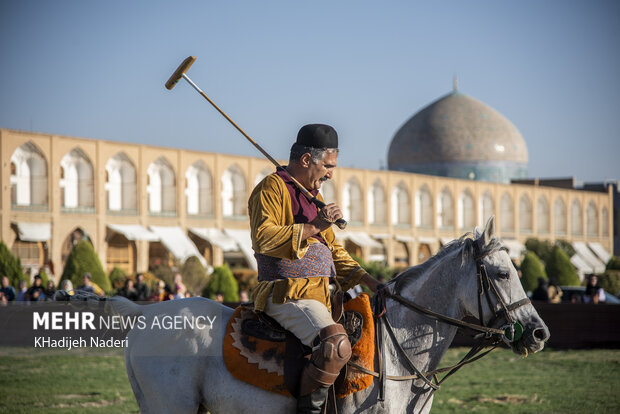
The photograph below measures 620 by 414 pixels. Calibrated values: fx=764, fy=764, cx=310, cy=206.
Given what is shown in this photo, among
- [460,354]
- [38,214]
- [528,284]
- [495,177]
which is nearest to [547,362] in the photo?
[460,354]

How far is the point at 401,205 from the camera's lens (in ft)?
163

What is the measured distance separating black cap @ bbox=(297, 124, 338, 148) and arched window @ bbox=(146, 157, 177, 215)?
3425cm

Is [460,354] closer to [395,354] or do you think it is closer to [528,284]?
[395,354]

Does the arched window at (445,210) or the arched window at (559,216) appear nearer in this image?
the arched window at (445,210)

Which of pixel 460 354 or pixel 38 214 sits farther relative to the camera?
pixel 38 214

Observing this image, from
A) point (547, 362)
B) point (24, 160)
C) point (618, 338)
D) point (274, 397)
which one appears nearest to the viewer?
point (274, 397)

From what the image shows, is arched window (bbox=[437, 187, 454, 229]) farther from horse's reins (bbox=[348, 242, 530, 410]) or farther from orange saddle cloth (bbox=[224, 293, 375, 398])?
orange saddle cloth (bbox=[224, 293, 375, 398])

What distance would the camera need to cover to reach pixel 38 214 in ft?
107

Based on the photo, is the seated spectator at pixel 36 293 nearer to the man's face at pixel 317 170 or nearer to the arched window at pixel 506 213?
the man's face at pixel 317 170

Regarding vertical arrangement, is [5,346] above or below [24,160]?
below

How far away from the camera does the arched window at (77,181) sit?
34094 mm

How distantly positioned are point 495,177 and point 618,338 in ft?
166

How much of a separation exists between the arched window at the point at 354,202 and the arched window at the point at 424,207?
631cm

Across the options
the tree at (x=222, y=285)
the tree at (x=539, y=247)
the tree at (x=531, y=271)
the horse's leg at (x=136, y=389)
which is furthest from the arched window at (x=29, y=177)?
the horse's leg at (x=136, y=389)
